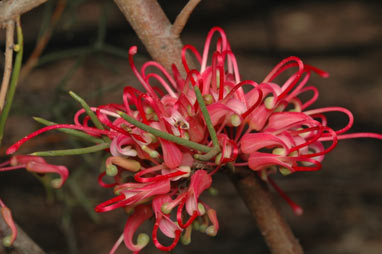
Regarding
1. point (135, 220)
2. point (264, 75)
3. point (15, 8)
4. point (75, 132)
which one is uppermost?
point (15, 8)

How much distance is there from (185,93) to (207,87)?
3 cm

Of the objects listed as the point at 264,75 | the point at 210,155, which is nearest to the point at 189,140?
the point at 210,155

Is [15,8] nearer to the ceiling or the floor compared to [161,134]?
nearer to the ceiling

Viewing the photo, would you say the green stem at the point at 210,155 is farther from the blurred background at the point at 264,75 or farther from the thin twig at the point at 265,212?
the blurred background at the point at 264,75

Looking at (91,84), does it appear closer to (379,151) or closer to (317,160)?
(379,151)

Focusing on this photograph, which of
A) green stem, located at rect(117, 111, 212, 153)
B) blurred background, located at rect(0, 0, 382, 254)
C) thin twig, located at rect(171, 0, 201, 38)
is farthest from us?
blurred background, located at rect(0, 0, 382, 254)

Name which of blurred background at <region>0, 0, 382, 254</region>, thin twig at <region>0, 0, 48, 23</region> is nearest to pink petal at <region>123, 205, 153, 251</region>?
thin twig at <region>0, 0, 48, 23</region>

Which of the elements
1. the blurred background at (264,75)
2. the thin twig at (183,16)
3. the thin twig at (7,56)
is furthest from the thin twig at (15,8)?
the blurred background at (264,75)

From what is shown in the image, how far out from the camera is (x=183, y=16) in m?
0.44

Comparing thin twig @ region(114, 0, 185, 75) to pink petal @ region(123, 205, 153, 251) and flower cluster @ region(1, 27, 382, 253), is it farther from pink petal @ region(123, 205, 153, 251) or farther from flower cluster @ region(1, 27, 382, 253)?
pink petal @ region(123, 205, 153, 251)

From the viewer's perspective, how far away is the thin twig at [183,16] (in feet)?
1.40

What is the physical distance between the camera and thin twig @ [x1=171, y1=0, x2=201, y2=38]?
426 mm

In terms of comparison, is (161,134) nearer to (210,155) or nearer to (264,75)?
(210,155)

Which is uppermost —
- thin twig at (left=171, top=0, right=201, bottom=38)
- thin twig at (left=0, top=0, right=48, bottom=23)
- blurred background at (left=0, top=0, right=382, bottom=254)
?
thin twig at (left=0, top=0, right=48, bottom=23)
